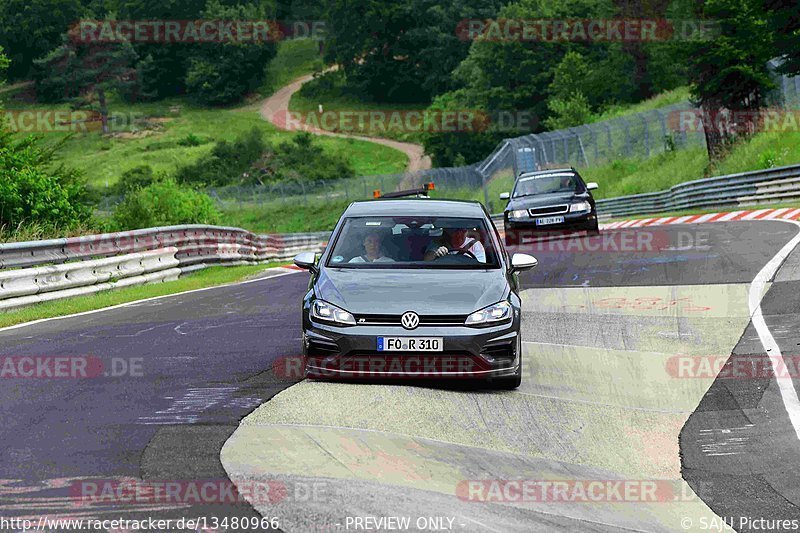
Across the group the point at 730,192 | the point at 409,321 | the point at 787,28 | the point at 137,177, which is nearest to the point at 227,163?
the point at 137,177

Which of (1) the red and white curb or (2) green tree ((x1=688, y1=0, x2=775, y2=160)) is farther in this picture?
(2) green tree ((x1=688, y1=0, x2=775, y2=160))

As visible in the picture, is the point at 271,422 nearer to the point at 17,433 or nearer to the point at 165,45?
the point at 17,433

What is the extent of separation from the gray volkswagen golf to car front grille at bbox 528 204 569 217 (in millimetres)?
15396

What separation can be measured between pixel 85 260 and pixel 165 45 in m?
136

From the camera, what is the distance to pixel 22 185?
26.1 metres

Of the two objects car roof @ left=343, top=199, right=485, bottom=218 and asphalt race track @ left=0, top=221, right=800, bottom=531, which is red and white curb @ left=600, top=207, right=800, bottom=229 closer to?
asphalt race track @ left=0, top=221, right=800, bottom=531

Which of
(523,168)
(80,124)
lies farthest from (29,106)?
(523,168)

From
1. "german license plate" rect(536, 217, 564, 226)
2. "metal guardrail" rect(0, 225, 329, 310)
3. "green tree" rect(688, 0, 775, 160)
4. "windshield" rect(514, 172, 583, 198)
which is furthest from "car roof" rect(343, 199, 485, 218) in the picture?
"green tree" rect(688, 0, 775, 160)

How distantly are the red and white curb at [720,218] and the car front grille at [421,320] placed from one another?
17.8 metres

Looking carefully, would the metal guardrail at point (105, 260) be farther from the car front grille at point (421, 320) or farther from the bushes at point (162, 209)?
the car front grille at point (421, 320)

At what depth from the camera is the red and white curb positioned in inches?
1057

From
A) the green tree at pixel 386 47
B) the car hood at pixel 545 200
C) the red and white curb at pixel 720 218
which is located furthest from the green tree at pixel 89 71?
the car hood at pixel 545 200

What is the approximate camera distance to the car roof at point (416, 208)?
10.8 metres

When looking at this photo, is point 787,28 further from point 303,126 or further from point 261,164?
point 303,126
